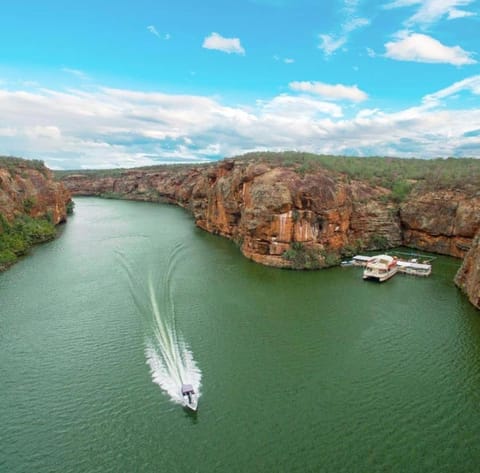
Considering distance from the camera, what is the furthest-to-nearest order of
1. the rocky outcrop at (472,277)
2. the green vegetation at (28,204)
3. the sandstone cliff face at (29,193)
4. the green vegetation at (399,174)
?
1. the green vegetation at (28,204)
2. the sandstone cliff face at (29,193)
3. the green vegetation at (399,174)
4. the rocky outcrop at (472,277)

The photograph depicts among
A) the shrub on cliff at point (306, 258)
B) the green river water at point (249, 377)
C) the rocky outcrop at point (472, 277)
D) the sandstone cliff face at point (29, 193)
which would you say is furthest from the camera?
the sandstone cliff face at point (29, 193)

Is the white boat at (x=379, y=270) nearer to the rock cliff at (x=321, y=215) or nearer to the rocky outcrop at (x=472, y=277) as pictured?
the rock cliff at (x=321, y=215)

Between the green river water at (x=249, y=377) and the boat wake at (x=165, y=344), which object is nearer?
the green river water at (x=249, y=377)

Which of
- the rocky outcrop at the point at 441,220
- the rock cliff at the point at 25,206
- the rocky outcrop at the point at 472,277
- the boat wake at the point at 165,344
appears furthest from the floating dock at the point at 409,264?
the rock cliff at the point at 25,206

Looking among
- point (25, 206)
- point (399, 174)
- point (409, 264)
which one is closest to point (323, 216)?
point (409, 264)

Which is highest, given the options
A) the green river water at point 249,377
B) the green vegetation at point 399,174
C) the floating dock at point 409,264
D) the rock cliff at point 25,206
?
the green vegetation at point 399,174

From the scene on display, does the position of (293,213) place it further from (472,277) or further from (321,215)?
(472,277)

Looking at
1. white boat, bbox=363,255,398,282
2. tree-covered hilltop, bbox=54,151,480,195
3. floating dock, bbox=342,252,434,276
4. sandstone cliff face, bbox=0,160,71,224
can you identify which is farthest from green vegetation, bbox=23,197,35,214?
white boat, bbox=363,255,398,282

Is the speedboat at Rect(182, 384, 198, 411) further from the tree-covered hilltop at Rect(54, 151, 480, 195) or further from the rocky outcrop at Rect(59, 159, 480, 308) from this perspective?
the tree-covered hilltop at Rect(54, 151, 480, 195)
